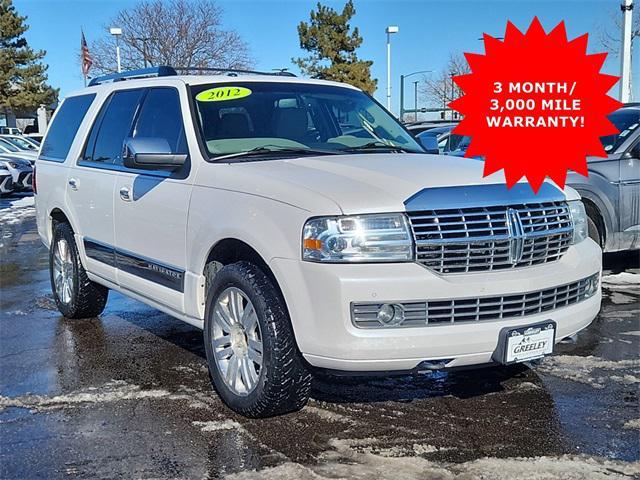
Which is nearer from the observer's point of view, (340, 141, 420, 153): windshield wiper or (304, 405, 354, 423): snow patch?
(304, 405, 354, 423): snow patch

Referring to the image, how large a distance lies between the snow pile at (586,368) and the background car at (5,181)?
650 inches

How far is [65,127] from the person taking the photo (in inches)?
257

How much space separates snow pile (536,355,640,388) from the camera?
4570 mm

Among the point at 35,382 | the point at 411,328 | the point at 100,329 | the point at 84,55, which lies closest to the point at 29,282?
the point at 100,329

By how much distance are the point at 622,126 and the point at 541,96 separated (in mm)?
1544

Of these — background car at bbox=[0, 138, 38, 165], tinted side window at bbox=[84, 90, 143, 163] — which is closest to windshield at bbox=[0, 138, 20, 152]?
background car at bbox=[0, 138, 38, 165]

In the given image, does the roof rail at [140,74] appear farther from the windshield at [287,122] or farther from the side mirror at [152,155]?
the side mirror at [152,155]

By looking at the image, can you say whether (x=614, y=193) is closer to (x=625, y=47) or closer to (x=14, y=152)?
(x=625, y=47)

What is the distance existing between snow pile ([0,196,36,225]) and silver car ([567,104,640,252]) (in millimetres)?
11286

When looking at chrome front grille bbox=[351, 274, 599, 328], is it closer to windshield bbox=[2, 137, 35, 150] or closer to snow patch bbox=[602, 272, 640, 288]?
snow patch bbox=[602, 272, 640, 288]

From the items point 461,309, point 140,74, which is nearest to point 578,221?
point 461,309

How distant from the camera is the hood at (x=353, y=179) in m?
3.47

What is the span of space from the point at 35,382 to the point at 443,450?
2.73 m

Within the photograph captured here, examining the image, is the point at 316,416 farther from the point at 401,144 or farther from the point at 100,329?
the point at 100,329
